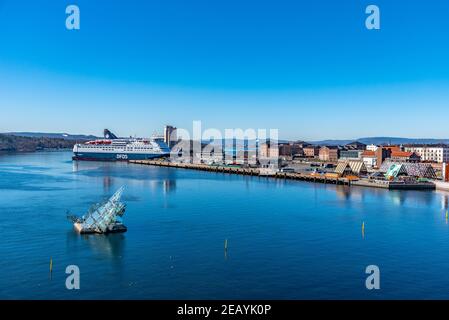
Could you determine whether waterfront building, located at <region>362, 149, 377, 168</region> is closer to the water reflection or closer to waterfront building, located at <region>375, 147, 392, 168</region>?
waterfront building, located at <region>375, 147, 392, 168</region>

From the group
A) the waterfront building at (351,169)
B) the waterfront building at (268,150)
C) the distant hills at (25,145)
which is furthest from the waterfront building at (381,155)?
the distant hills at (25,145)

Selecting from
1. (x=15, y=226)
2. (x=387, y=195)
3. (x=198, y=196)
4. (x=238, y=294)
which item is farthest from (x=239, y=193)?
(x=238, y=294)

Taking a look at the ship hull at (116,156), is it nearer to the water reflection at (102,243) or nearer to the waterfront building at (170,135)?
the waterfront building at (170,135)

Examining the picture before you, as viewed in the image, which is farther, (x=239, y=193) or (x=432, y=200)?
(x=239, y=193)

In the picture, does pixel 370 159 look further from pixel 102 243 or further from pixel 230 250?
pixel 102 243

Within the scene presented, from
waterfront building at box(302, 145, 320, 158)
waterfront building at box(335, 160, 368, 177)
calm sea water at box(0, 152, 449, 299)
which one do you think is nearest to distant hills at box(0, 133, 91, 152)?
waterfront building at box(302, 145, 320, 158)
